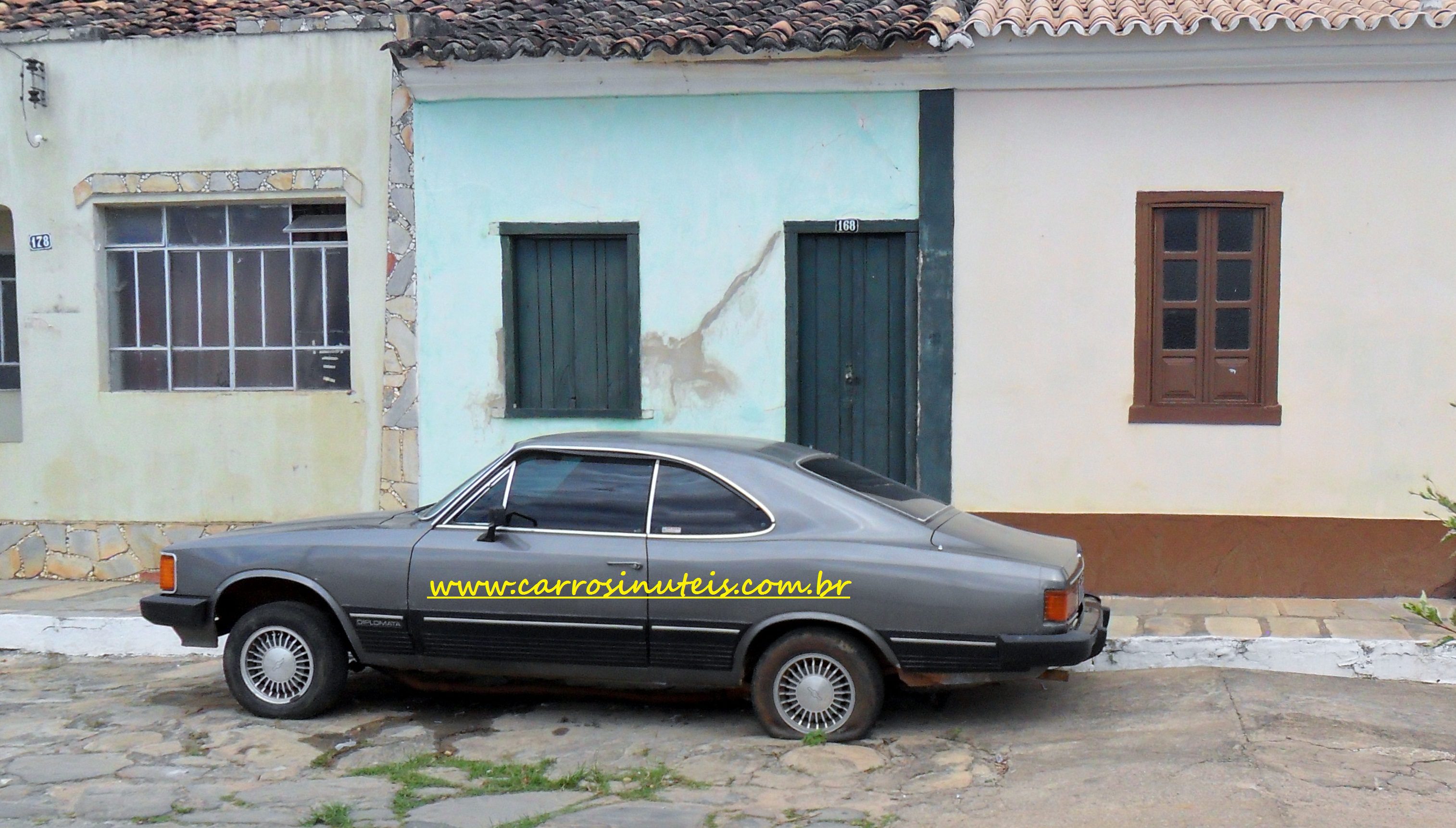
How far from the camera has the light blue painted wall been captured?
Answer: 8.80m

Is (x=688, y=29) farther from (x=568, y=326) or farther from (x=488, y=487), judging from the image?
(x=488, y=487)

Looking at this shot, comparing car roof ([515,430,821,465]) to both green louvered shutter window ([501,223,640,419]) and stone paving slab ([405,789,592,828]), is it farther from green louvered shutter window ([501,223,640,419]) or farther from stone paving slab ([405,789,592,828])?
green louvered shutter window ([501,223,640,419])

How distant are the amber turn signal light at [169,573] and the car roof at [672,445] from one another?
→ 1783 mm

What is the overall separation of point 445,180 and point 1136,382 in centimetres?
486

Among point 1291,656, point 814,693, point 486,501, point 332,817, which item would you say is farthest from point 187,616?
point 1291,656

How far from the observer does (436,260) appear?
9.24m

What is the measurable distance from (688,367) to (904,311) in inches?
59.6

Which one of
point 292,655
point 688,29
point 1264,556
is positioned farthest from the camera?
point 688,29

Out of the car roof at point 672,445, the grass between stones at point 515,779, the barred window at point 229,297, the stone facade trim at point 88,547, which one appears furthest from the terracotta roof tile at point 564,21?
the grass between stones at point 515,779

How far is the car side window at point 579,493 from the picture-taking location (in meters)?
6.05

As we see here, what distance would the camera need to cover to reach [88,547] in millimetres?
9820

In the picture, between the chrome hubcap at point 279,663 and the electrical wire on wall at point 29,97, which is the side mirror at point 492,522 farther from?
the electrical wire on wall at point 29,97

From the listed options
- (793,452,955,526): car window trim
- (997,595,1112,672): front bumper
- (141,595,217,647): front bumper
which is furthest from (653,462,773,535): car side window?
(141,595,217,647): front bumper

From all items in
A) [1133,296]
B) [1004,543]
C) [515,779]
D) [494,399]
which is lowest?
[515,779]
